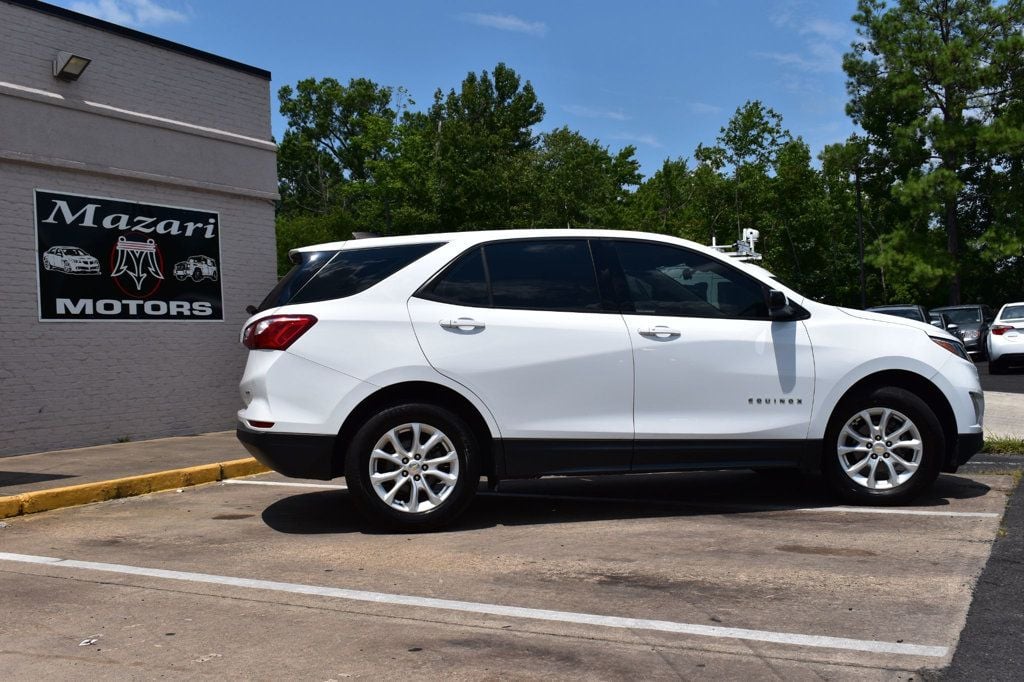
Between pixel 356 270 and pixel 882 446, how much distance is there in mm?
3624

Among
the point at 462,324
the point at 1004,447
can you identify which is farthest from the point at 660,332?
the point at 1004,447

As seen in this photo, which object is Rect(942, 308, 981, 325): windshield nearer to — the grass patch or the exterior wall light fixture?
the grass patch

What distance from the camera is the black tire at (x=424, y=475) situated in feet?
19.7

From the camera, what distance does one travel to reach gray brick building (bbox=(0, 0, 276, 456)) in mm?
10492

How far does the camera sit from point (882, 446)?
21.6 feet

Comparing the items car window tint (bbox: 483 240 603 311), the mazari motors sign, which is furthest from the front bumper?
the mazari motors sign

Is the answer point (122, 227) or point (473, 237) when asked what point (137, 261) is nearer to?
point (122, 227)

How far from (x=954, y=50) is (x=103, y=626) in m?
42.0

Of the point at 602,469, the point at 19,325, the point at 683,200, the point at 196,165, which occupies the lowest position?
the point at 602,469

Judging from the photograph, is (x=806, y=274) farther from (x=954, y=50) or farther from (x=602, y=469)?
(x=602, y=469)

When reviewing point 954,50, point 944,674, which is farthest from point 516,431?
point 954,50

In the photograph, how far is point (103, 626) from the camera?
4.38 metres

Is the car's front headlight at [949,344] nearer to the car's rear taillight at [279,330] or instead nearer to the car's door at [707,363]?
the car's door at [707,363]

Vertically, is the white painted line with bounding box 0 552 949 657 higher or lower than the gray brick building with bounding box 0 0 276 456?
lower
